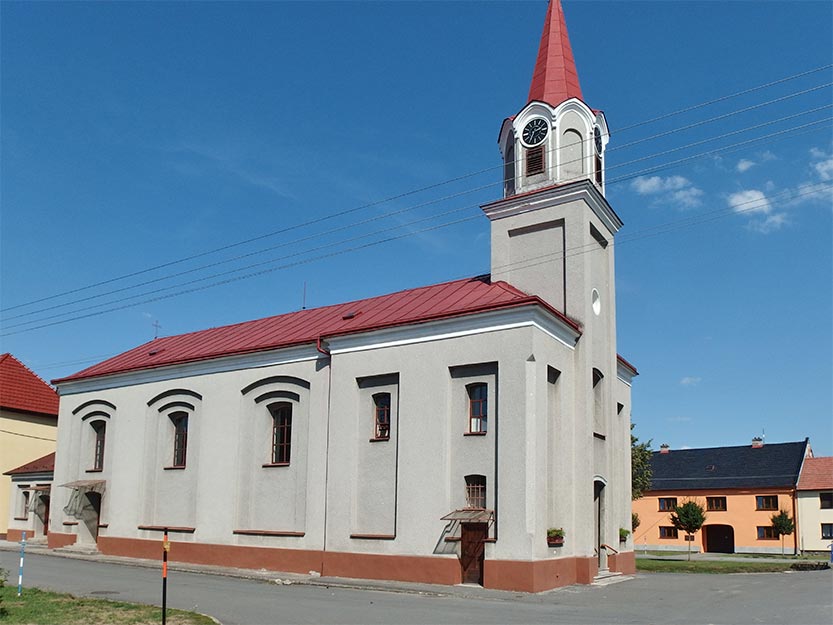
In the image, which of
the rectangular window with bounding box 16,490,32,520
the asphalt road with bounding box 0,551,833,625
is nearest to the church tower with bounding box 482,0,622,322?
the asphalt road with bounding box 0,551,833,625

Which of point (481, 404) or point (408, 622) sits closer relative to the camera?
point (408, 622)

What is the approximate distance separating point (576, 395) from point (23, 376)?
33.7m

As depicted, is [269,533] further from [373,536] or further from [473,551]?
[473,551]

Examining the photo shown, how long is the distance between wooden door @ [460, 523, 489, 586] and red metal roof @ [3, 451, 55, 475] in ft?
81.3

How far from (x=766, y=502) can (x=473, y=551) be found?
40.8 m

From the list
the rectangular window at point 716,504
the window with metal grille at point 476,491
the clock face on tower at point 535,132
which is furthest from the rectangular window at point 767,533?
the window with metal grille at point 476,491

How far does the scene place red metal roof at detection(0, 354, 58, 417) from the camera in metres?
42.0

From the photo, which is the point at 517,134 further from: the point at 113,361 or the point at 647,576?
the point at 113,361

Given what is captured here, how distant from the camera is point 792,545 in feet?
173

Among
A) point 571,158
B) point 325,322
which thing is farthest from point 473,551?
point 571,158

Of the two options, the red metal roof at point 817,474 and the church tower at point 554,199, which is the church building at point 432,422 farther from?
the red metal roof at point 817,474

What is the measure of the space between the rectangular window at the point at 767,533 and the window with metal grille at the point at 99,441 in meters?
43.5

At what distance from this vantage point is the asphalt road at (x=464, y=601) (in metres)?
15.5

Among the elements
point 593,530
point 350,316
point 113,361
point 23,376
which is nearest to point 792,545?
point 593,530
